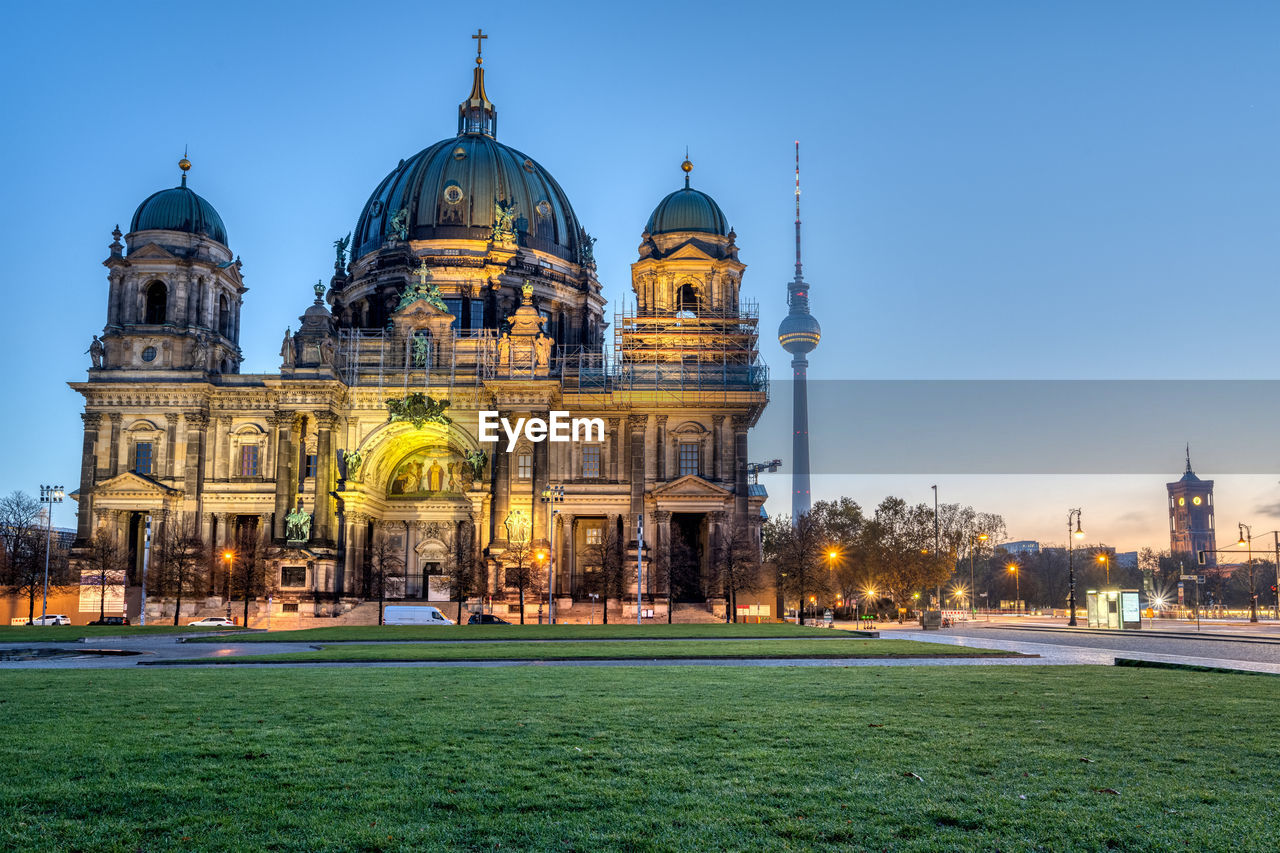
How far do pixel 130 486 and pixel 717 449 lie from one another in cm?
4194

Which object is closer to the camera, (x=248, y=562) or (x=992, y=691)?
(x=992, y=691)

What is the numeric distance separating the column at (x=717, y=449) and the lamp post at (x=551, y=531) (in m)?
11.9

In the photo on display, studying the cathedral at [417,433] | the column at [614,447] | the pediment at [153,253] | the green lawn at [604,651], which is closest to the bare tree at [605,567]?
the cathedral at [417,433]

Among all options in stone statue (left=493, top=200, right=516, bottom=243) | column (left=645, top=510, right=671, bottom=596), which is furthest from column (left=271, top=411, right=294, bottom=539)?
column (left=645, top=510, right=671, bottom=596)

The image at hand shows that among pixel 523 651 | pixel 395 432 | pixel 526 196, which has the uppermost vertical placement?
pixel 526 196

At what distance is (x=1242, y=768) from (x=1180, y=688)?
906 cm

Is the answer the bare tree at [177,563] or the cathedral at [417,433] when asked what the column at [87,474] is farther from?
the bare tree at [177,563]

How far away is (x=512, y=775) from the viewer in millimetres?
10578

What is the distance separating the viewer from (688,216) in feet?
294

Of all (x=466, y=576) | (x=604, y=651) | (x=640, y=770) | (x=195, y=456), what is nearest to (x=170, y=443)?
(x=195, y=456)

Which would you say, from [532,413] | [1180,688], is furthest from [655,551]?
[1180,688]

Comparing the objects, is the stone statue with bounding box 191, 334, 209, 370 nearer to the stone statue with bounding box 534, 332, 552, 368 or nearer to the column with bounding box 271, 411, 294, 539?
the column with bounding box 271, 411, 294, 539

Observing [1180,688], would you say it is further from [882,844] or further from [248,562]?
[248,562]

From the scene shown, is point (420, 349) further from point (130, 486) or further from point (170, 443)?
point (130, 486)
